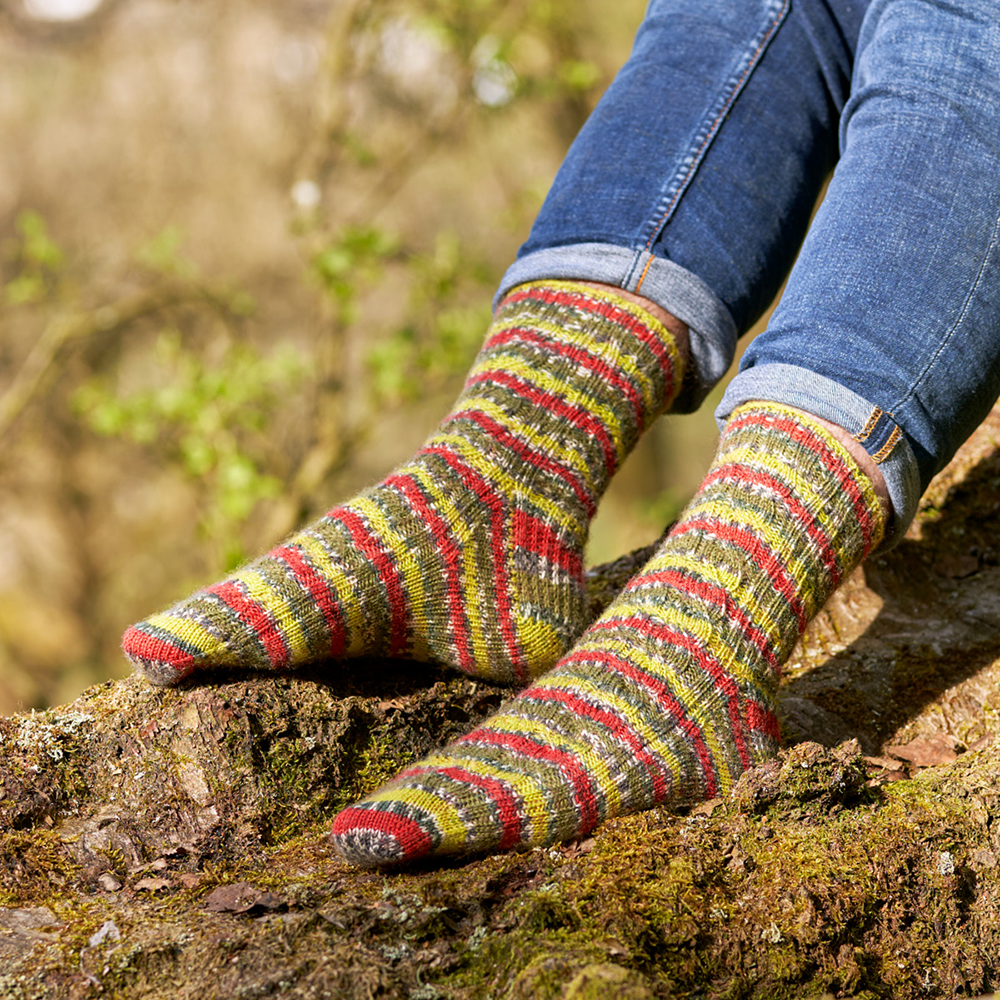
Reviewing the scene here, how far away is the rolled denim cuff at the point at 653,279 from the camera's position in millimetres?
996

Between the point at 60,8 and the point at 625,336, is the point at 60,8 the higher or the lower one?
the higher one

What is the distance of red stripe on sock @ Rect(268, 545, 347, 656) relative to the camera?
0.86 m

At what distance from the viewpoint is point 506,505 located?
100cm

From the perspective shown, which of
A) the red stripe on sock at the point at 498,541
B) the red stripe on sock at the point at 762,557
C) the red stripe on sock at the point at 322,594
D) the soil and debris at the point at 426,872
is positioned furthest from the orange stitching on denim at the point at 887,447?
the red stripe on sock at the point at 322,594

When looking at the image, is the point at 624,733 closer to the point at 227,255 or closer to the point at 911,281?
the point at 911,281

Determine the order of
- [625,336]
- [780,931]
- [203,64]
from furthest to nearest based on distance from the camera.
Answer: [203,64]
[625,336]
[780,931]

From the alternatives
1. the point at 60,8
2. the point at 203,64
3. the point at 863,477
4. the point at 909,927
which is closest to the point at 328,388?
the point at 203,64

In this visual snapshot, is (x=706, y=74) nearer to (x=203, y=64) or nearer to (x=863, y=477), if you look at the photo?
(x=863, y=477)

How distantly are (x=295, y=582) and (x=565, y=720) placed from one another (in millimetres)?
262

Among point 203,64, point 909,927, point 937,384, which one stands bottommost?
point 909,927

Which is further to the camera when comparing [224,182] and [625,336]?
[224,182]

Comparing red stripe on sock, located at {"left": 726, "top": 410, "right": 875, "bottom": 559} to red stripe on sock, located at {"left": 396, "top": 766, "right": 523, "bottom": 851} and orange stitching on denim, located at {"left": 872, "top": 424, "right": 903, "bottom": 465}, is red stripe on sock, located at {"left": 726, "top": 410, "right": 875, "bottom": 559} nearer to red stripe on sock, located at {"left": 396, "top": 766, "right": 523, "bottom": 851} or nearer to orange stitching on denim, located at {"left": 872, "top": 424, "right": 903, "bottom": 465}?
orange stitching on denim, located at {"left": 872, "top": 424, "right": 903, "bottom": 465}

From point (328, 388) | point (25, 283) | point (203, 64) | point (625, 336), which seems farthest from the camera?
point (203, 64)

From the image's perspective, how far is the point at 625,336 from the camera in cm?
100
